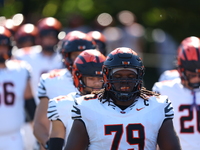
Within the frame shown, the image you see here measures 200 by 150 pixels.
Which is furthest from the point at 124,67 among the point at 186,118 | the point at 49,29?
the point at 49,29

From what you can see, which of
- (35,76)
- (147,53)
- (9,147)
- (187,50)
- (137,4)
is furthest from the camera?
(147,53)

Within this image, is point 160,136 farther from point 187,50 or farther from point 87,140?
point 187,50

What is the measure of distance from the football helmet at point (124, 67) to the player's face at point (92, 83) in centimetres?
86

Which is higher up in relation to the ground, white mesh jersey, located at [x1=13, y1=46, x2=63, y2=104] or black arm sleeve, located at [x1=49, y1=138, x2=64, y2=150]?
white mesh jersey, located at [x1=13, y1=46, x2=63, y2=104]

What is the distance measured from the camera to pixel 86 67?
5.38 m

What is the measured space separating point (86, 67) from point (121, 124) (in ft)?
4.20

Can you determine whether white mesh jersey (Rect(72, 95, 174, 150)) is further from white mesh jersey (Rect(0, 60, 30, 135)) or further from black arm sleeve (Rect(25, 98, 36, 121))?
black arm sleeve (Rect(25, 98, 36, 121))

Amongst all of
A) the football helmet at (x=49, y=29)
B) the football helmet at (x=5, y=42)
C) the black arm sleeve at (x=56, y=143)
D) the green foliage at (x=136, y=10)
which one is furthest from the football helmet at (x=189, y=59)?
the green foliage at (x=136, y=10)

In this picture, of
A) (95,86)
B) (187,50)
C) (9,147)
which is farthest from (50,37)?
(95,86)

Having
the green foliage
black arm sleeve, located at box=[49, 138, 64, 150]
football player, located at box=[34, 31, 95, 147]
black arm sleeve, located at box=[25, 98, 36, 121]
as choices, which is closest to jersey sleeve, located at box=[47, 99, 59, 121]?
black arm sleeve, located at box=[49, 138, 64, 150]

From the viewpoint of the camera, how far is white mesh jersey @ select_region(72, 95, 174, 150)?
4.20 m

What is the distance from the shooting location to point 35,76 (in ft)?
28.5

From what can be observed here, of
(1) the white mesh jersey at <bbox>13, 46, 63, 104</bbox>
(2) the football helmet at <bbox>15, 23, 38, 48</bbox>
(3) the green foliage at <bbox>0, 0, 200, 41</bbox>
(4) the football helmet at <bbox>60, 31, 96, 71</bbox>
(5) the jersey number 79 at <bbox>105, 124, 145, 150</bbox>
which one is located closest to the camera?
(5) the jersey number 79 at <bbox>105, 124, 145, 150</bbox>

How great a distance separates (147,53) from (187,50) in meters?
6.86
